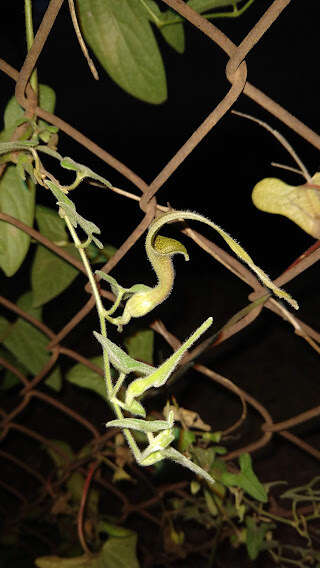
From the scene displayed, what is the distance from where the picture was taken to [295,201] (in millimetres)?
303

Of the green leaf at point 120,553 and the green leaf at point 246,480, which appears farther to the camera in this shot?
the green leaf at point 120,553

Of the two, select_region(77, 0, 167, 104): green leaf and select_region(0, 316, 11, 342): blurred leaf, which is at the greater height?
select_region(77, 0, 167, 104): green leaf

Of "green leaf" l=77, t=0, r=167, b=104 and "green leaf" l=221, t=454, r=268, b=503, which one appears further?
"green leaf" l=221, t=454, r=268, b=503

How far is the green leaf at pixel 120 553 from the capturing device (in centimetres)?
62

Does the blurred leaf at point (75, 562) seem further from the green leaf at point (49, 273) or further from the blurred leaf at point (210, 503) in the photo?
the green leaf at point (49, 273)

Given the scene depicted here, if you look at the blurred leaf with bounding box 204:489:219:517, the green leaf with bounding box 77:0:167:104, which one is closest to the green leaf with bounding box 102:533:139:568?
the blurred leaf with bounding box 204:489:219:517

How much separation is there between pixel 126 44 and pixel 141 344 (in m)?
0.29

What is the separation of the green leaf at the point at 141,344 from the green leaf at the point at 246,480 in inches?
6.3

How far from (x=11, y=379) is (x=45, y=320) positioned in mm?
282

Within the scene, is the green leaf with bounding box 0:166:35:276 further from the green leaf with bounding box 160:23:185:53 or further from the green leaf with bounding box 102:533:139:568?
the green leaf with bounding box 102:533:139:568

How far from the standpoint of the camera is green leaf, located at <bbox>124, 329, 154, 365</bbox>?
501mm

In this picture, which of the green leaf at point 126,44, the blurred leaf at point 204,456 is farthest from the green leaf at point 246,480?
the green leaf at point 126,44

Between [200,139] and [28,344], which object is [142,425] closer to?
[200,139]

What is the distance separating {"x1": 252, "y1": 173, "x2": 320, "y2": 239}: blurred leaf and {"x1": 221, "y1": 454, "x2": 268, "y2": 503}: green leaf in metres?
0.32
